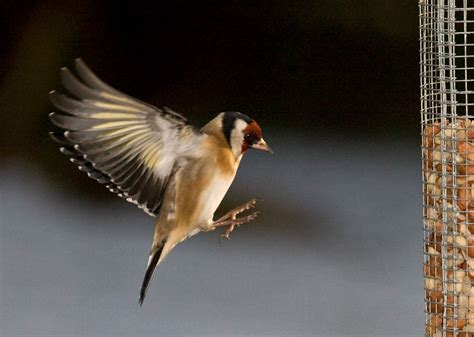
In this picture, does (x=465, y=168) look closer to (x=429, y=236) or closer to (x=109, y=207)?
(x=429, y=236)

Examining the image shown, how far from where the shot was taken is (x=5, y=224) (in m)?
6.17

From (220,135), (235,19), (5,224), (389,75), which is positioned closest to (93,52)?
(235,19)

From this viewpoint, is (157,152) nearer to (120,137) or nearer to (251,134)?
(120,137)

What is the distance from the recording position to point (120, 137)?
8.96ft

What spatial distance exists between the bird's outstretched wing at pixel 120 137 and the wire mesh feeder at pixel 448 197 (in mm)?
663

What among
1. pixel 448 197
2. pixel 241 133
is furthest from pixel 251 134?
pixel 448 197

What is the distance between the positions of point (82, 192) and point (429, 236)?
12.3 feet

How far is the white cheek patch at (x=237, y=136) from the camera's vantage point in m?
2.80

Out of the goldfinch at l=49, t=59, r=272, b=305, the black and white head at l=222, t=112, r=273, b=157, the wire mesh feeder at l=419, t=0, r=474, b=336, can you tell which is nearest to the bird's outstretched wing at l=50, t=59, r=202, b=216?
the goldfinch at l=49, t=59, r=272, b=305

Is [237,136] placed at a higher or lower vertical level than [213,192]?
higher

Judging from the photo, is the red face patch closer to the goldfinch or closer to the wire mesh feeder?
the goldfinch

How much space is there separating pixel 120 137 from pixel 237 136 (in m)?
0.32

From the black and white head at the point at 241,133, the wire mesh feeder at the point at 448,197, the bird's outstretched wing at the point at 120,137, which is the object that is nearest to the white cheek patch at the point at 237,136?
the black and white head at the point at 241,133

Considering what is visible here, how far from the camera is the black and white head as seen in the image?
2.78 meters
